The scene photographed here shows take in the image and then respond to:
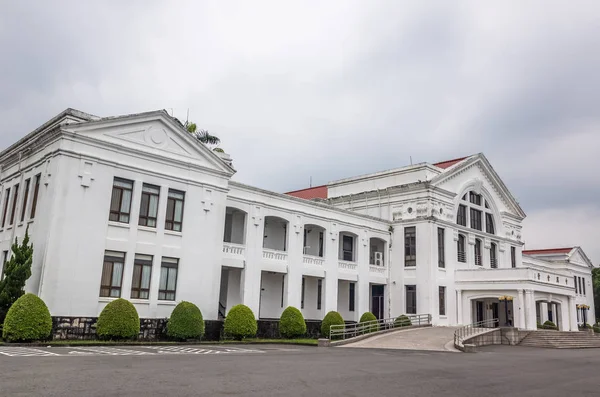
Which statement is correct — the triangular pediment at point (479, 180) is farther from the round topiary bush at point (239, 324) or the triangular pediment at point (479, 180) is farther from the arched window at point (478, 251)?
the round topiary bush at point (239, 324)

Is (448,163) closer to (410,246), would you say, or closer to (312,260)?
(410,246)

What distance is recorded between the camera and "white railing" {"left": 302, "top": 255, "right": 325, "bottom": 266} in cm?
3175

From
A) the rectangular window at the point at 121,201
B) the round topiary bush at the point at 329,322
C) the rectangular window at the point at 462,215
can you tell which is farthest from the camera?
the rectangular window at the point at 462,215

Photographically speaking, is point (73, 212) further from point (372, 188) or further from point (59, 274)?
point (372, 188)

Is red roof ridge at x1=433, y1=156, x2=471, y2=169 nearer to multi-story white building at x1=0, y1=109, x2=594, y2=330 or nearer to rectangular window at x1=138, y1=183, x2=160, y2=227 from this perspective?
multi-story white building at x1=0, y1=109, x2=594, y2=330

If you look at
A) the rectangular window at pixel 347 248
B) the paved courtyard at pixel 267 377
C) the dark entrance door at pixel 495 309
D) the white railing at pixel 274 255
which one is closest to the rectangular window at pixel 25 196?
the paved courtyard at pixel 267 377

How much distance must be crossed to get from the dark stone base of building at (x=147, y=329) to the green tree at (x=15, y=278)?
5.61 ft

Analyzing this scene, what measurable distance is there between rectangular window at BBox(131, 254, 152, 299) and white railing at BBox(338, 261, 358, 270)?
13.3m

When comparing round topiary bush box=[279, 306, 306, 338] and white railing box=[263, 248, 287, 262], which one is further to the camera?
white railing box=[263, 248, 287, 262]

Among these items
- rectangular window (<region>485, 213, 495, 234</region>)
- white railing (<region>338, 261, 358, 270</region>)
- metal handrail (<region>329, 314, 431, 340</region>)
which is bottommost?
metal handrail (<region>329, 314, 431, 340</region>)

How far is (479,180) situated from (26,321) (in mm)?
32230

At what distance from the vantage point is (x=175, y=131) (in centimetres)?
2564

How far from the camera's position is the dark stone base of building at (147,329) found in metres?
20.9

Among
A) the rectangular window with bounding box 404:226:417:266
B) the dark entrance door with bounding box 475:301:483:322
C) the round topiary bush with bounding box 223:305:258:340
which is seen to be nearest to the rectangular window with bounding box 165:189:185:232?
the round topiary bush with bounding box 223:305:258:340
